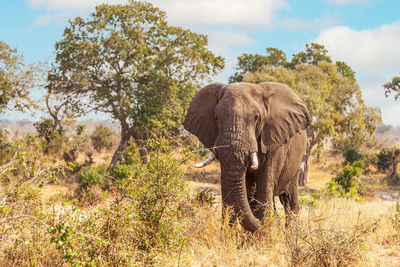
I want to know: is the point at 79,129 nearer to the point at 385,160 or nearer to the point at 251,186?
the point at 385,160

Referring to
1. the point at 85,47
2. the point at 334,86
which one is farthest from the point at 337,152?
the point at 85,47

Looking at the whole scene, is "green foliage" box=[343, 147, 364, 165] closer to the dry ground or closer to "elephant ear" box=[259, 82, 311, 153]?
the dry ground

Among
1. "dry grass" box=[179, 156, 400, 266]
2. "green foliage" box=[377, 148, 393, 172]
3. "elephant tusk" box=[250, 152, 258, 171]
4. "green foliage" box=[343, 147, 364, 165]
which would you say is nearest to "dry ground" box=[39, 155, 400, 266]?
"dry grass" box=[179, 156, 400, 266]

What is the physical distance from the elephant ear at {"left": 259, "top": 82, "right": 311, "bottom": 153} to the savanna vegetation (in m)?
1.35

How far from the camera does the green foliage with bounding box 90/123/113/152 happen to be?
3253 cm

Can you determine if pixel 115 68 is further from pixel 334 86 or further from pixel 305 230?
pixel 305 230

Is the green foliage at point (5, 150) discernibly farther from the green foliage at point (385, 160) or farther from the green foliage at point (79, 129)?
the green foliage at point (385, 160)

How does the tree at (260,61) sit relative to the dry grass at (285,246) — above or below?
above

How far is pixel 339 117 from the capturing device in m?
25.3

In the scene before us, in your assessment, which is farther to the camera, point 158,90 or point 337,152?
point 337,152

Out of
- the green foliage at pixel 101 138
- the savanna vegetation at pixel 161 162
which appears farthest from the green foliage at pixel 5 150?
the green foliage at pixel 101 138

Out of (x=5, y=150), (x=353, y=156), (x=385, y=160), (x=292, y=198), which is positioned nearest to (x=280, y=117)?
(x=292, y=198)

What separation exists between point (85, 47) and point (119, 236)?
20.1 metres

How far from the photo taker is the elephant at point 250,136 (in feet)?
22.0
